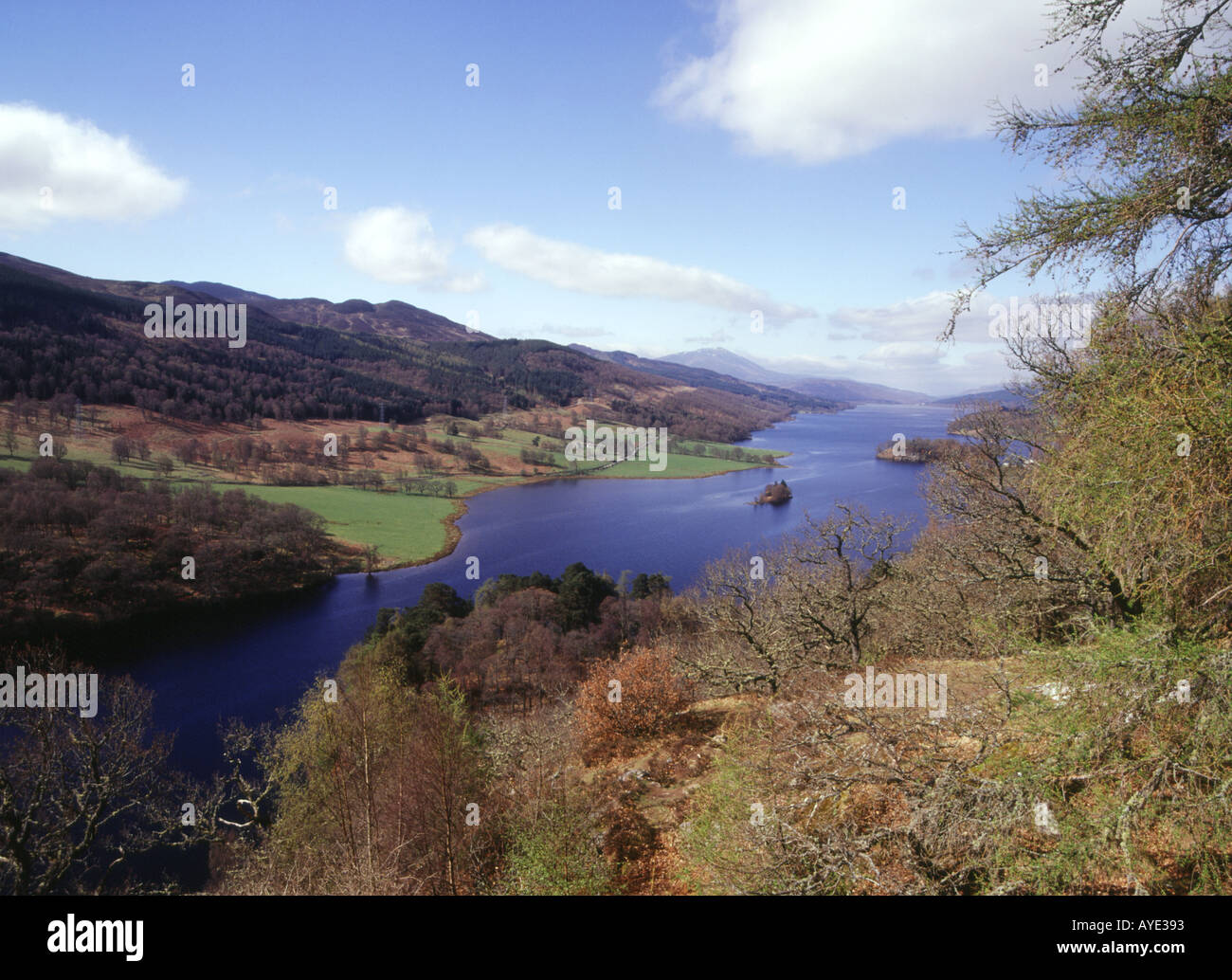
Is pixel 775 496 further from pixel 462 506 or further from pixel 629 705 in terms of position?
pixel 629 705

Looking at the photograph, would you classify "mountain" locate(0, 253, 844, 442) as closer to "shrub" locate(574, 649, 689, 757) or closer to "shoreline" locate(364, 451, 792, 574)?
"shoreline" locate(364, 451, 792, 574)

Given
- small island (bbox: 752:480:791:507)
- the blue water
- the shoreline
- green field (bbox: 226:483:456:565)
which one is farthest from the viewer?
small island (bbox: 752:480:791:507)

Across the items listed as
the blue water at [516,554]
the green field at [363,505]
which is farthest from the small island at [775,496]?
the green field at [363,505]

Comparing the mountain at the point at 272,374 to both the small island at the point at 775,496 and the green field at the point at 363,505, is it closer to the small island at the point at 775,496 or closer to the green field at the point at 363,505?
the green field at the point at 363,505

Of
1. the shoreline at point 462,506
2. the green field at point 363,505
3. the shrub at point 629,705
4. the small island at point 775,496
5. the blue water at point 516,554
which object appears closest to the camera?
the shrub at point 629,705

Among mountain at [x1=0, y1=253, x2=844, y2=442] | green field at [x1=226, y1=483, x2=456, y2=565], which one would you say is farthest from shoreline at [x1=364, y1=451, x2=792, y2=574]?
mountain at [x1=0, y1=253, x2=844, y2=442]

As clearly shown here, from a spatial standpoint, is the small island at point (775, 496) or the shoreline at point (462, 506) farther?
the small island at point (775, 496)

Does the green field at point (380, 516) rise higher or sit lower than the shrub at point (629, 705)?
higher
